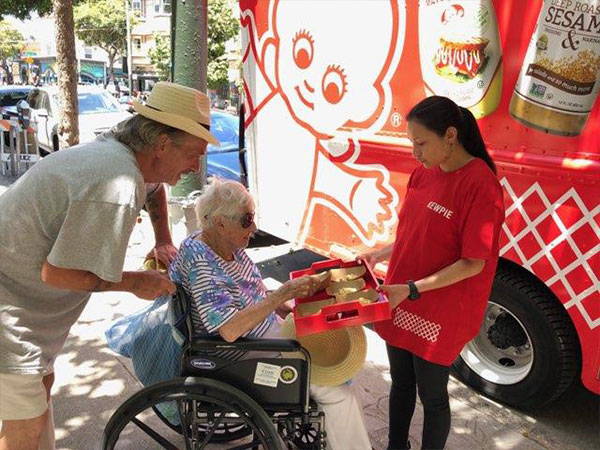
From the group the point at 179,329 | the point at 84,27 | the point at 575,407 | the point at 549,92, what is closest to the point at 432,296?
the point at 179,329

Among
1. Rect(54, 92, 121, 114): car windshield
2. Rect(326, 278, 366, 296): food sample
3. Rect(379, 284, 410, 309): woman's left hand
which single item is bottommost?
Rect(54, 92, 121, 114): car windshield

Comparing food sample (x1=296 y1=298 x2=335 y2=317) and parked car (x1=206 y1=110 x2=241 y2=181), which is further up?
food sample (x1=296 y1=298 x2=335 y2=317)

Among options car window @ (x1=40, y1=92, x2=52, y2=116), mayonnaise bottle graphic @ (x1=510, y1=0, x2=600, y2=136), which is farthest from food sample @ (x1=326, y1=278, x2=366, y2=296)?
car window @ (x1=40, y1=92, x2=52, y2=116)

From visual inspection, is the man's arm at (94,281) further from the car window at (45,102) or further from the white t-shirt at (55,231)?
the car window at (45,102)

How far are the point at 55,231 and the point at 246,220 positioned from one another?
76 cm

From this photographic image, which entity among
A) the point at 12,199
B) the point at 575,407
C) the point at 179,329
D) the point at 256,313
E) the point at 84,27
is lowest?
the point at 84,27

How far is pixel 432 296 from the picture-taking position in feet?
7.22

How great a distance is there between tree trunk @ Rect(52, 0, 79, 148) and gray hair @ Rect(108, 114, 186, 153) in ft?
21.1

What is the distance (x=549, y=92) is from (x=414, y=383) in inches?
60.9

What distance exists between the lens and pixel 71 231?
1.68 meters

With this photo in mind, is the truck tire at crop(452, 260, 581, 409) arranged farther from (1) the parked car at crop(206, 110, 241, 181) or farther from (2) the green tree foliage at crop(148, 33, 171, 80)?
(2) the green tree foliage at crop(148, 33, 171, 80)

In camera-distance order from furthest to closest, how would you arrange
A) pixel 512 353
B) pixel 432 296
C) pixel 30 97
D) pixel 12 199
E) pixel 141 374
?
pixel 30 97 < pixel 512 353 < pixel 141 374 < pixel 432 296 < pixel 12 199

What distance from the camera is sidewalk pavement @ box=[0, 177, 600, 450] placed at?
9.68ft

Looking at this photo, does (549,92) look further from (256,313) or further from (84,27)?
(84,27)
